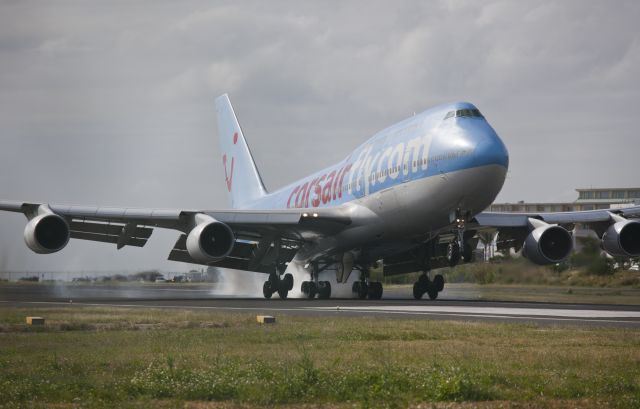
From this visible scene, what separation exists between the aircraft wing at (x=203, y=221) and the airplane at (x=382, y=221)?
0.16ft

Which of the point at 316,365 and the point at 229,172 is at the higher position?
the point at 229,172

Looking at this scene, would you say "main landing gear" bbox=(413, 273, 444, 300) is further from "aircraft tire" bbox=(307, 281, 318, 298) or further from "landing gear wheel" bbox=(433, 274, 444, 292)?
"aircraft tire" bbox=(307, 281, 318, 298)

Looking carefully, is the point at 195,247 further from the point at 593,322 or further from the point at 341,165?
the point at 593,322

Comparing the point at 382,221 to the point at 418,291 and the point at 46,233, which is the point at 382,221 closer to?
the point at 418,291

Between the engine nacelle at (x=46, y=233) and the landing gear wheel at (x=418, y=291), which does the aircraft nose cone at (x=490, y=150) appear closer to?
the landing gear wheel at (x=418, y=291)

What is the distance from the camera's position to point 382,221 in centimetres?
3538

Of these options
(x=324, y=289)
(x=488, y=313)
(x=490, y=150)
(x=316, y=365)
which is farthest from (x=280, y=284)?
(x=316, y=365)

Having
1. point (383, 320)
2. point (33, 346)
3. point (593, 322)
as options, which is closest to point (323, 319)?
point (383, 320)

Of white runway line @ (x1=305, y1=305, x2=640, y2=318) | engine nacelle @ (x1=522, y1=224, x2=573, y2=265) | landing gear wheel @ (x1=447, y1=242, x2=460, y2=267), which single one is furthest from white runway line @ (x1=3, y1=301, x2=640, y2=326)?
engine nacelle @ (x1=522, y1=224, x2=573, y2=265)

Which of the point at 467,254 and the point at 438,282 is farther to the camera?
the point at 438,282

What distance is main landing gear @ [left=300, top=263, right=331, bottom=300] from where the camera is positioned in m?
39.4

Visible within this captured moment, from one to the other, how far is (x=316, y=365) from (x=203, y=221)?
22639 mm

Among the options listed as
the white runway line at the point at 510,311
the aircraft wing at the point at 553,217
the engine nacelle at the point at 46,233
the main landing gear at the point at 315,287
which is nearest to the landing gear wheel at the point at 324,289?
the main landing gear at the point at 315,287

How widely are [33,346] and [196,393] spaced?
618 cm
